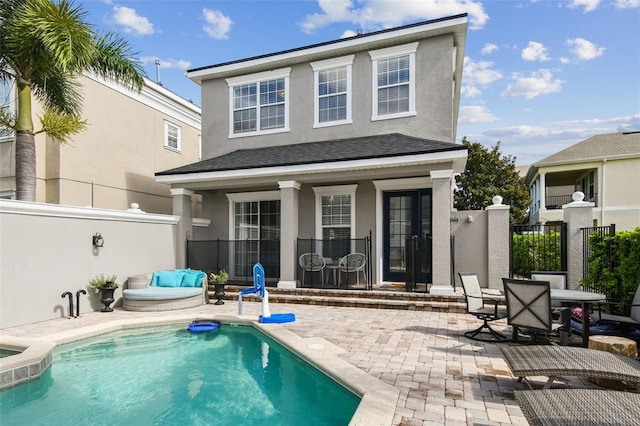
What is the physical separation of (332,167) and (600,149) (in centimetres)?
2158

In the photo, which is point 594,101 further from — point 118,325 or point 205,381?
point 118,325

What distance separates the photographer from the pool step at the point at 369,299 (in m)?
9.24

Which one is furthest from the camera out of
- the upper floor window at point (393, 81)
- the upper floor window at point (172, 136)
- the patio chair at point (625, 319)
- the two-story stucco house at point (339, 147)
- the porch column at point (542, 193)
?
the porch column at point (542, 193)

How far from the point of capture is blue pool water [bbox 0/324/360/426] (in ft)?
14.3

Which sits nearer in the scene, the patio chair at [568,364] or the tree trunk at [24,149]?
the patio chair at [568,364]

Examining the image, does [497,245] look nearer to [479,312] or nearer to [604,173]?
[479,312]

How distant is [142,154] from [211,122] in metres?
3.65

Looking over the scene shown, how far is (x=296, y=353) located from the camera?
241 inches

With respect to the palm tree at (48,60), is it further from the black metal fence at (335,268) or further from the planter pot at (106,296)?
the black metal fence at (335,268)

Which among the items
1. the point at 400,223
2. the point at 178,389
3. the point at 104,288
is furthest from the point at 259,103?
the point at 178,389

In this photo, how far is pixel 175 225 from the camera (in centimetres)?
1238

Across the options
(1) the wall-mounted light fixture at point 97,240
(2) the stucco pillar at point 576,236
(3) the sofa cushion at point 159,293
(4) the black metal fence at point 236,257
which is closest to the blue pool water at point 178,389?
(3) the sofa cushion at point 159,293

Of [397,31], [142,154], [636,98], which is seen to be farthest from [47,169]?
[636,98]

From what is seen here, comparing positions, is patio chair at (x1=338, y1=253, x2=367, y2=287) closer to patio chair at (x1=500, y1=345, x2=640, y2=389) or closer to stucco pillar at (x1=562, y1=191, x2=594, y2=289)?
stucco pillar at (x1=562, y1=191, x2=594, y2=289)
